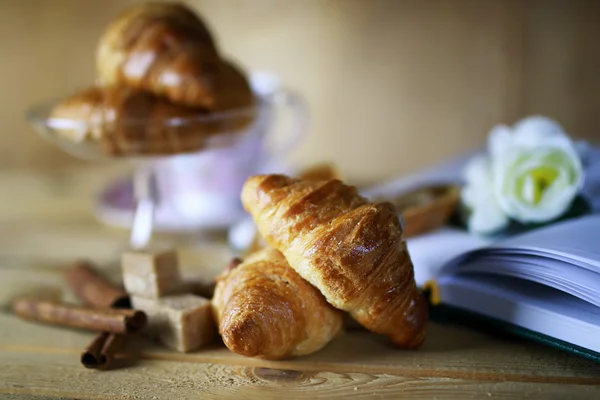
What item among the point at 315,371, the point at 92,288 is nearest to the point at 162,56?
the point at 92,288

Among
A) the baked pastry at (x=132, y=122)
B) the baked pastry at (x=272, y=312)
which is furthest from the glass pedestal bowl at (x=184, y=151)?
the baked pastry at (x=272, y=312)

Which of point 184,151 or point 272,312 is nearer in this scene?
point 272,312

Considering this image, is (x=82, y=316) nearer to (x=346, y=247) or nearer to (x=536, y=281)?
(x=346, y=247)

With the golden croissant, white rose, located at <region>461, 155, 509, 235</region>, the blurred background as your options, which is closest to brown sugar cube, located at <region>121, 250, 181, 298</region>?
the golden croissant

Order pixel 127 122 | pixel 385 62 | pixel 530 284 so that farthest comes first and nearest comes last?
pixel 385 62
pixel 127 122
pixel 530 284

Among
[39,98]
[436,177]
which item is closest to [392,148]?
[436,177]

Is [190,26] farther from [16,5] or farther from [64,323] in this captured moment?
[16,5]
